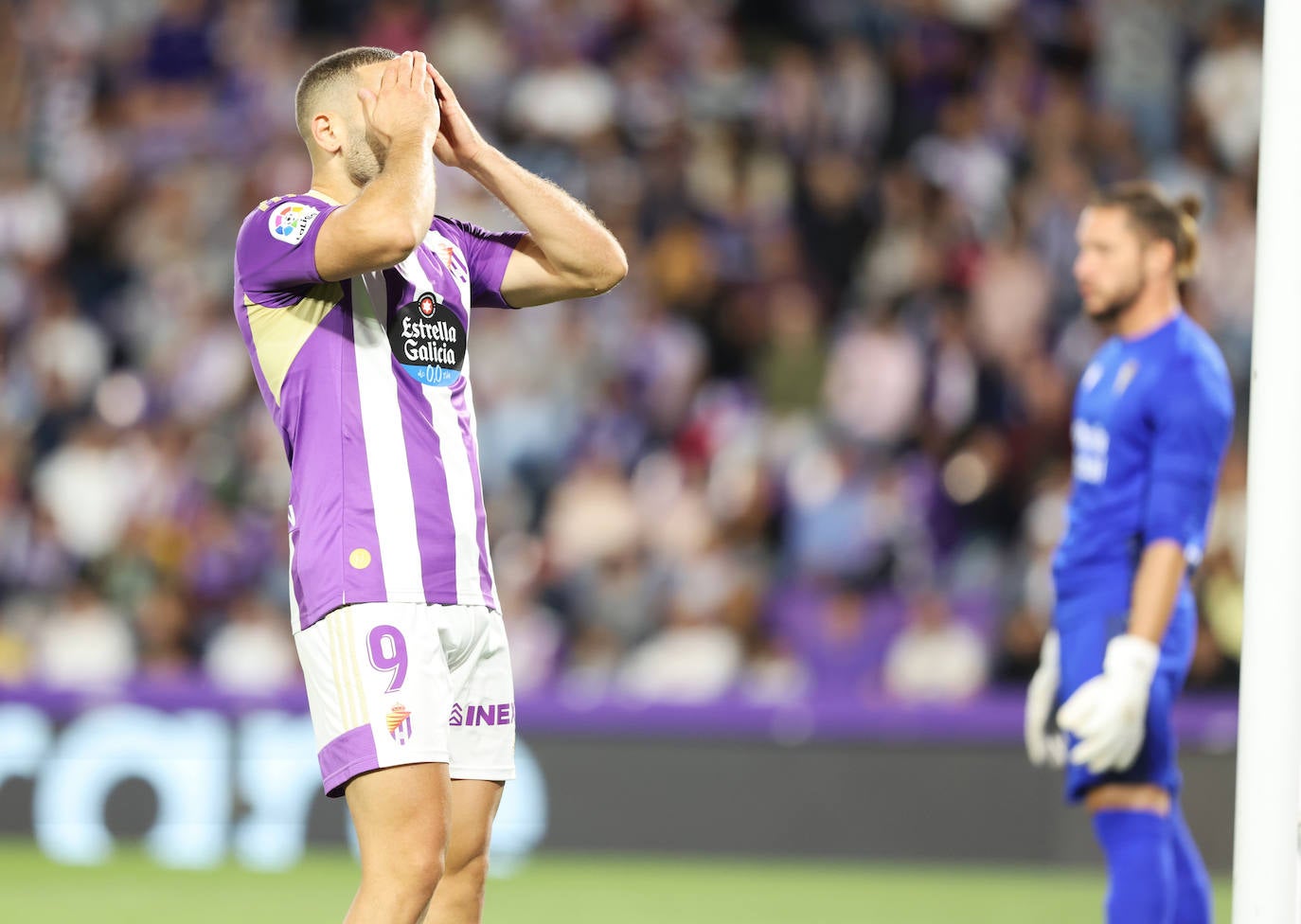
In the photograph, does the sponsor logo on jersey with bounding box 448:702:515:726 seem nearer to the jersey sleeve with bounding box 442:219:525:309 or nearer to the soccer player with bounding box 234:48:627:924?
the soccer player with bounding box 234:48:627:924

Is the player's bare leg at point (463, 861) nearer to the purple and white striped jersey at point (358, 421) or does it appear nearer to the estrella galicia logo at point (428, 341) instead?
the purple and white striped jersey at point (358, 421)

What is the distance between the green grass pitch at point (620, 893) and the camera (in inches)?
290

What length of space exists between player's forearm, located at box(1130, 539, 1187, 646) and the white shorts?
1950mm

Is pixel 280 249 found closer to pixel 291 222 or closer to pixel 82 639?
pixel 291 222

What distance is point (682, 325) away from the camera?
11453 mm

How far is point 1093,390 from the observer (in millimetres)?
5359

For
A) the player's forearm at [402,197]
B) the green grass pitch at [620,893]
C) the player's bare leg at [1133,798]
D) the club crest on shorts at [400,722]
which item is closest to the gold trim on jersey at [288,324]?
the player's forearm at [402,197]

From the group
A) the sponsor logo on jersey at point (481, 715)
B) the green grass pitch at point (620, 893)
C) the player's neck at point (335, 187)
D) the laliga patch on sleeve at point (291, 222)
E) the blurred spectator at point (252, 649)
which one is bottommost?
the green grass pitch at point (620, 893)

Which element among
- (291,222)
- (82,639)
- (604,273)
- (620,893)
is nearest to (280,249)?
(291,222)

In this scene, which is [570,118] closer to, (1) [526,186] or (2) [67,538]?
(2) [67,538]

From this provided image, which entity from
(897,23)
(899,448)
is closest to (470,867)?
(899,448)

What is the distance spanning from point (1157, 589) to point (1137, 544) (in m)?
0.25

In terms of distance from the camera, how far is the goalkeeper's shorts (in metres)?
5.09

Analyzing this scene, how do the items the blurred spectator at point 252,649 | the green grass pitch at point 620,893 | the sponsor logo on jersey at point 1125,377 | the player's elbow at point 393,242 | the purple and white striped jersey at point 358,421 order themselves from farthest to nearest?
the blurred spectator at point 252,649 → the green grass pitch at point 620,893 → the sponsor logo on jersey at point 1125,377 → the purple and white striped jersey at point 358,421 → the player's elbow at point 393,242
